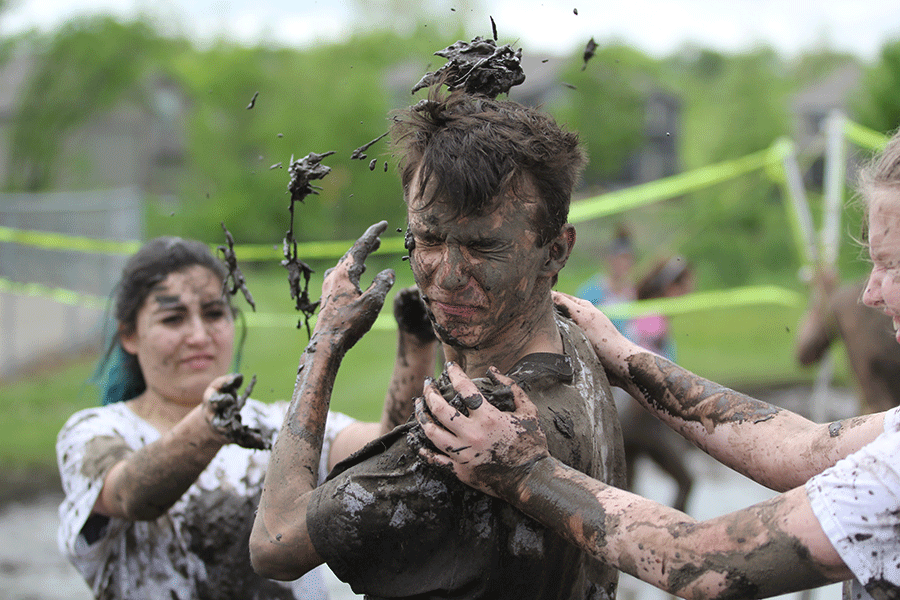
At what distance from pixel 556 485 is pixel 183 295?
1.90m

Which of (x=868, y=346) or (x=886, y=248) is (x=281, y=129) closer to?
(x=868, y=346)

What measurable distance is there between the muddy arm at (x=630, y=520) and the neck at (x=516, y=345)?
0.82 feet

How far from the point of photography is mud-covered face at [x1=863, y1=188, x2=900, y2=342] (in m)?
1.60

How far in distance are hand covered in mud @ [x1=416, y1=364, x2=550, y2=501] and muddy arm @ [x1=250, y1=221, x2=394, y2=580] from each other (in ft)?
1.14

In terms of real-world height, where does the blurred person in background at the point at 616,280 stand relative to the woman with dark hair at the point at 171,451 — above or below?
above

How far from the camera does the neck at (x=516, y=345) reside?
1910 millimetres

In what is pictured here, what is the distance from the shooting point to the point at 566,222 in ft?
6.44

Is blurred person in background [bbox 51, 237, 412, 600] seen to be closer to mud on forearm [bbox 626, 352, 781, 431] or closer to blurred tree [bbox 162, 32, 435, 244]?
mud on forearm [bbox 626, 352, 781, 431]

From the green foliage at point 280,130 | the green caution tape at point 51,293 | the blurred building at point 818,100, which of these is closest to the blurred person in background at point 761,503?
the green caution tape at point 51,293

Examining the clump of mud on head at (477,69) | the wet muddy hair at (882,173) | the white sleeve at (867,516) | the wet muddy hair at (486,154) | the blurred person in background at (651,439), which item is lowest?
the blurred person in background at (651,439)

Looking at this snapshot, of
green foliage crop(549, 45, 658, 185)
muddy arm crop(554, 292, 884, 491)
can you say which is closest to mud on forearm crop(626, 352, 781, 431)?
muddy arm crop(554, 292, 884, 491)

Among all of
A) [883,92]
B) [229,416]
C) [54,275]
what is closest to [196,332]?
[229,416]

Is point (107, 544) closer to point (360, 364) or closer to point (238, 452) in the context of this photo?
point (238, 452)

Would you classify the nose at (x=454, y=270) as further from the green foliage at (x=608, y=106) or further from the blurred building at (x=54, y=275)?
the green foliage at (x=608, y=106)
